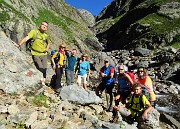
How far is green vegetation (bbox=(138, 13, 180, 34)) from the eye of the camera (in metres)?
81.8

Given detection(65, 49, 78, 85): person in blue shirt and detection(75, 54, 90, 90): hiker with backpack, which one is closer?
detection(65, 49, 78, 85): person in blue shirt

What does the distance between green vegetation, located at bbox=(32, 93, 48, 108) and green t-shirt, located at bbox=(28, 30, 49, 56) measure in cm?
228

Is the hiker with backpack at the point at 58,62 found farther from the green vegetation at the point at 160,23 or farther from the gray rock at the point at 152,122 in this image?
the green vegetation at the point at 160,23

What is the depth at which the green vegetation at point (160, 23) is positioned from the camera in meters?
81.8

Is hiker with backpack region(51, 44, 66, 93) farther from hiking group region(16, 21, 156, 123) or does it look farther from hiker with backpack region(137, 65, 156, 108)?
hiker with backpack region(137, 65, 156, 108)

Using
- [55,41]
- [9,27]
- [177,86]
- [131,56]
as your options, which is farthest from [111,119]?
[131,56]

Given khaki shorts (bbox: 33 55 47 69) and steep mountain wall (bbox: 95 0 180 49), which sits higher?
steep mountain wall (bbox: 95 0 180 49)

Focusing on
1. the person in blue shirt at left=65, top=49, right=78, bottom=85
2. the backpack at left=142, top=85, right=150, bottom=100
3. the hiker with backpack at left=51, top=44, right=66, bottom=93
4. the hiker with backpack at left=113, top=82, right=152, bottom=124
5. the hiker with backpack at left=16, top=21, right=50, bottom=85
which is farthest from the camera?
the person in blue shirt at left=65, top=49, right=78, bottom=85

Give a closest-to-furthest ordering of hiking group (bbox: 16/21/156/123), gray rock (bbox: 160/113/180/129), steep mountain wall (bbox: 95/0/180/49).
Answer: hiking group (bbox: 16/21/156/123) → gray rock (bbox: 160/113/180/129) → steep mountain wall (bbox: 95/0/180/49)

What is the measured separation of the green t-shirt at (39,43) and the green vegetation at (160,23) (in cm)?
6755

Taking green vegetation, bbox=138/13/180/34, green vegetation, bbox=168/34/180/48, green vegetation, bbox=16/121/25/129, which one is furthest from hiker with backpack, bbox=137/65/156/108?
green vegetation, bbox=138/13/180/34

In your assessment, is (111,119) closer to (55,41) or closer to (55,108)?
(55,108)

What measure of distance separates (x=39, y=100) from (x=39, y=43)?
113 inches

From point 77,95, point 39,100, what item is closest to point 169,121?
point 77,95
